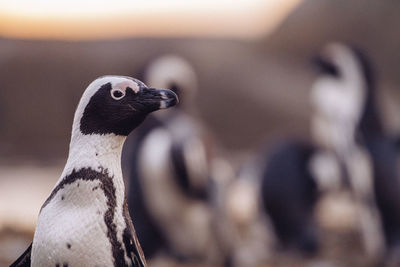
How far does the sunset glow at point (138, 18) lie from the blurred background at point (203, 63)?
0.9 inches

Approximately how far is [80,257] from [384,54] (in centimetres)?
749

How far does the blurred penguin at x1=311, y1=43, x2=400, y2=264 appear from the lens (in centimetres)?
392

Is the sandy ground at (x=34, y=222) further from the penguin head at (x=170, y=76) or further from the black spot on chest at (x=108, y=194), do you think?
the black spot on chest at (x=108, y=194)

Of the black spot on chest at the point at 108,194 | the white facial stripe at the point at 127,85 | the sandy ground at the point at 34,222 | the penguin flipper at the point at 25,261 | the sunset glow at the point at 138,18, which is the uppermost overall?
the sunset glow at the point at 138,18

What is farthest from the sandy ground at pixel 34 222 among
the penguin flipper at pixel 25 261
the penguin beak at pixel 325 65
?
the penguin flipper at pixel 25 261

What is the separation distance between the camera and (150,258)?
12.0ft

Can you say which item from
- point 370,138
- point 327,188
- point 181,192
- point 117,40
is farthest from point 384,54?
point 181,192

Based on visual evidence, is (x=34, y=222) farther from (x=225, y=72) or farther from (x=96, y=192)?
(x=96, y=192)

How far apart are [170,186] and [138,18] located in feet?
17.8

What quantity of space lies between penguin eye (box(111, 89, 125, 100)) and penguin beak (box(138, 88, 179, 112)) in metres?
0.03

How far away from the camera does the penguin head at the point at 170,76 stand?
12.8ft

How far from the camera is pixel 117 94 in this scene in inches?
50.1

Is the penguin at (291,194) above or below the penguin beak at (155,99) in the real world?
below

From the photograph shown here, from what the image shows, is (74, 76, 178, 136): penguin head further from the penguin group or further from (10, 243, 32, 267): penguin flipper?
the penguin group
